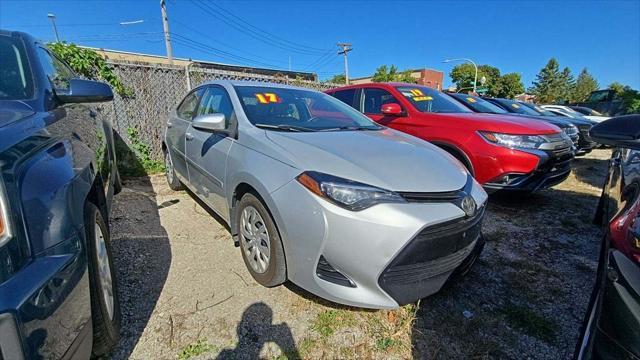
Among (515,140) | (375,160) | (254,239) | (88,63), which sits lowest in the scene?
(254,239)

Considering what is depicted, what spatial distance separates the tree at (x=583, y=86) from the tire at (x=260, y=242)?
2901 inches

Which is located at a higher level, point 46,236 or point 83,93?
point 83,93

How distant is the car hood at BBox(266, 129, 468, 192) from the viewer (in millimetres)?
1861

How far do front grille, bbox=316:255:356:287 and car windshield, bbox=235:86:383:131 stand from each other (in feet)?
3.64

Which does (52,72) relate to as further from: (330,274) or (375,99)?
(375,99)

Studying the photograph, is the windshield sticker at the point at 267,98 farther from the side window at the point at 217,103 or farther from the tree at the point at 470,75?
the tree at the point at 470,75

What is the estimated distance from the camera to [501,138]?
149 inches

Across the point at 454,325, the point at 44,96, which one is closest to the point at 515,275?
the point at 454,325

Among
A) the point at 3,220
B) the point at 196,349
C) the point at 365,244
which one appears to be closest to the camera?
the point at 3,220

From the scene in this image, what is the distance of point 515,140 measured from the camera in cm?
376

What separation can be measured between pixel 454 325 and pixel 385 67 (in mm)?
39560

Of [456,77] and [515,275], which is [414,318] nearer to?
[515,275]

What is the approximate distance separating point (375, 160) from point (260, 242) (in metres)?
0.96

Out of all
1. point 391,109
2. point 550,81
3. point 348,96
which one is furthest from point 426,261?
point 550,81
